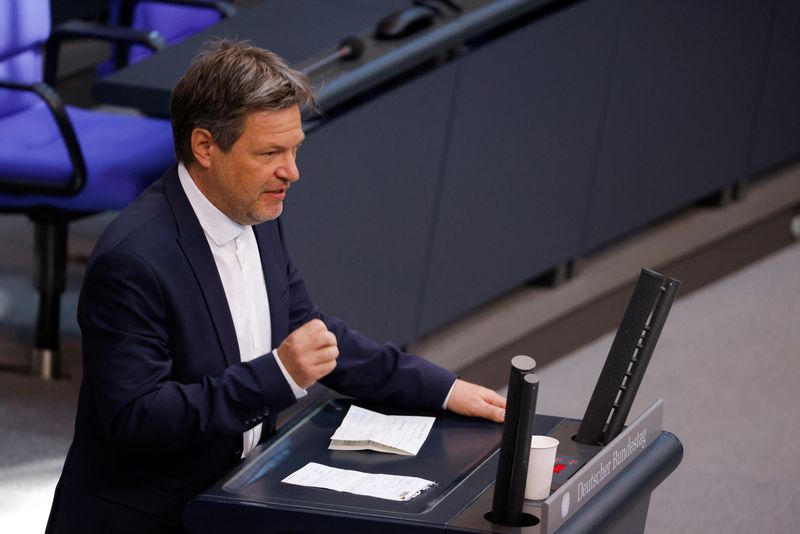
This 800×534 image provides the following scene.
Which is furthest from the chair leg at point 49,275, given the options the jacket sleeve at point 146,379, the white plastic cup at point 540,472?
the white plastic cup at point 540,472

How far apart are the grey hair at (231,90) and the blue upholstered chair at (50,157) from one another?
1.76 meters

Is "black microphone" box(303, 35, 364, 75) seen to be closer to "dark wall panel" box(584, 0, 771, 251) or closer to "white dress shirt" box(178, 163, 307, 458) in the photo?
"dark wall panel" box(584, 0, 771, 251)

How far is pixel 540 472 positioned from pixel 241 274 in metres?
0.57

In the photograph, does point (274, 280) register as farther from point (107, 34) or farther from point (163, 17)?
point (163, 17)

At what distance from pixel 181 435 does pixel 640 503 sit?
664mm

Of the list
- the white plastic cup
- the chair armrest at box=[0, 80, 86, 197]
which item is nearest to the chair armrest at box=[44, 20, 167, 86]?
the chair armrest at box=[0, 80, 86, 197]

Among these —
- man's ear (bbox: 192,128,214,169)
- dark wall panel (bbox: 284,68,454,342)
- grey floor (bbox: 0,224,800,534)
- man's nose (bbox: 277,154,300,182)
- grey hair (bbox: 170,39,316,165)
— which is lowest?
grey floor (bbox: 0,224,800,534)

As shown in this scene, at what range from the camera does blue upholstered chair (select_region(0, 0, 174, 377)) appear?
3729 millimetres

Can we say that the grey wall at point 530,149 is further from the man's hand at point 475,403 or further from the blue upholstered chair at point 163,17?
the man's hand at point 475,403

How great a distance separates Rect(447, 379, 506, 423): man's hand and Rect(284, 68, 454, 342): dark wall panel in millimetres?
1288

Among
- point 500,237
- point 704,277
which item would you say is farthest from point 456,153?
point 704,277

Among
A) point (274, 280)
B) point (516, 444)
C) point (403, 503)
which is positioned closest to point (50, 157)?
point (274, 280)

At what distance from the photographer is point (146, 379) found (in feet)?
6.33

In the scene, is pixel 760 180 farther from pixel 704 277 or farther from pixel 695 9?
pixel 695 9
